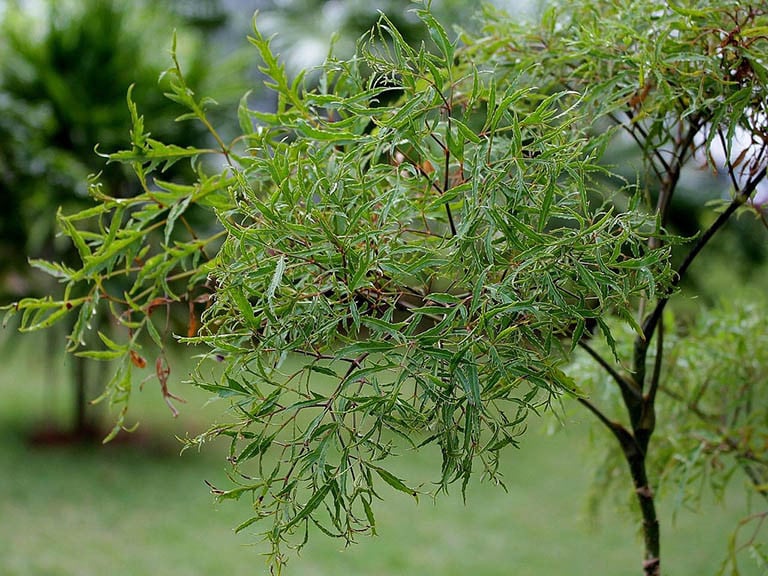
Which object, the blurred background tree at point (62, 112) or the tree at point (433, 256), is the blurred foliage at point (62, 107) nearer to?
the blurred background tree at point (62, 112)

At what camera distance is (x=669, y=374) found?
1.25m

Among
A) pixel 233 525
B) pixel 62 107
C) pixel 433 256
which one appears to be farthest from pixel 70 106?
pixel 433 256

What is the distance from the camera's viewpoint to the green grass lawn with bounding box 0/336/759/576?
2725 mm

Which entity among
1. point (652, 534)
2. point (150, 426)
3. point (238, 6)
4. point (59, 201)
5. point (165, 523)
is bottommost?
point (652, 534)

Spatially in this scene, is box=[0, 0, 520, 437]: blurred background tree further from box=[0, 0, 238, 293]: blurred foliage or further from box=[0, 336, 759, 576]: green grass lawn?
box=[0, 336, 759, 576]: green grass lawn

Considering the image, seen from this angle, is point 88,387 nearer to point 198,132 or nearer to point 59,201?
point 59,201

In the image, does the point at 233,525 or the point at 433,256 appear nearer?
the point at 433,256

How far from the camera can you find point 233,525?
3227 mm

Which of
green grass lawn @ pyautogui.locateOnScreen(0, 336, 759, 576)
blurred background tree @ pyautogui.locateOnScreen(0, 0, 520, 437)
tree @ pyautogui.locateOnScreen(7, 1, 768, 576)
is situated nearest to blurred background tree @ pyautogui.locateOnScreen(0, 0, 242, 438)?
blurred background tree @ pyautogui.locateOnScreen(0, 0, 520, 437)

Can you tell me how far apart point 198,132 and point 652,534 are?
3.58 metres

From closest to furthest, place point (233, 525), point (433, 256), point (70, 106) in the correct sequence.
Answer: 1. point (433, 256)
2. point (233, 525)
3. point (70, 106)

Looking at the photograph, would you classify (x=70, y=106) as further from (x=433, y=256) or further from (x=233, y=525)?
(x=433, y=256)

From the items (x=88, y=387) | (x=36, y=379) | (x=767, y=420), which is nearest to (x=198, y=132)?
(x=88, y=387)

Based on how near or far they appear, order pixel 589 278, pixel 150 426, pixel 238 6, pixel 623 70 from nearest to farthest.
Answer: pixel 589 278 < pixel 623 70 < pixel 150 426 < pixel 238 6
